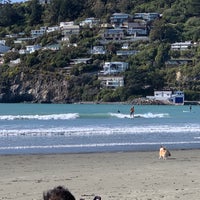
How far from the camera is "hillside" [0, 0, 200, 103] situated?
10569 centimetres

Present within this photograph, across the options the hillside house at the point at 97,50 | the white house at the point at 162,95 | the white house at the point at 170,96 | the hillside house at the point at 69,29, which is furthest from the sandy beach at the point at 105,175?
the hillside house at the point at 69,29

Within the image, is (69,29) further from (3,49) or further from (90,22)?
(3,49)

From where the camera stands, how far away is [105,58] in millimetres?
117750

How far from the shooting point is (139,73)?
106312mm

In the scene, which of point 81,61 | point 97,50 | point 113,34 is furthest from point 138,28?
point 81,61

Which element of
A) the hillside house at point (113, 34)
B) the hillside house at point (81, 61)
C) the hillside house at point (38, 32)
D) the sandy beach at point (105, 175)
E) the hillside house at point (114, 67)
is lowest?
the sandy beach at point (105, 175)

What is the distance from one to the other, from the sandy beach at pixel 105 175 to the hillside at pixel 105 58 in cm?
8667

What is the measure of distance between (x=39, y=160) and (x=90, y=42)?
109512 millimetres

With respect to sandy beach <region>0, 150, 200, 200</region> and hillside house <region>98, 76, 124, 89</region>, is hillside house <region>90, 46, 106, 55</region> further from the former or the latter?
sandy beach <region>0, 150, 200, 200</region>

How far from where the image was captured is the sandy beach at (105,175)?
10.4 m

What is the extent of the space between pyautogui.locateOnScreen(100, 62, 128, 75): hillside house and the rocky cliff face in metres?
6.90

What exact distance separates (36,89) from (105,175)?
322 ft

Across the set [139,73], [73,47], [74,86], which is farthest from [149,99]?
[73,47]

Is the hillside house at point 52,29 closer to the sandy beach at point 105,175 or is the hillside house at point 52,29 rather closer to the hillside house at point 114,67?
the hillside house at point 114,67
